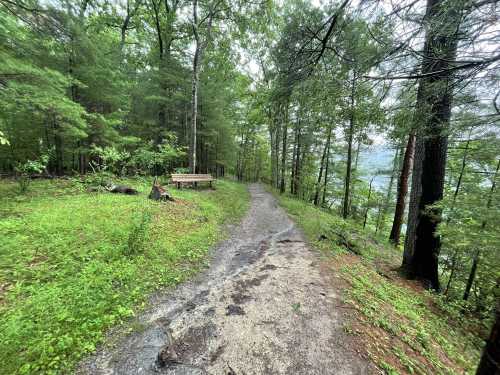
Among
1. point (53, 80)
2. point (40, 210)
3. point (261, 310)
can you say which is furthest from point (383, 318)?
point (53, 80)

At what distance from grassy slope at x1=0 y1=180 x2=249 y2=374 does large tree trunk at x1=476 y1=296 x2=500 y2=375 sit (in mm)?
3148

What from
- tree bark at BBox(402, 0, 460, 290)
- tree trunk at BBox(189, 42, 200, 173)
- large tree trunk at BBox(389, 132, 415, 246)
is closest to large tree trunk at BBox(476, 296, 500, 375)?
tree bark at BBox(402, 0, 460, 290)

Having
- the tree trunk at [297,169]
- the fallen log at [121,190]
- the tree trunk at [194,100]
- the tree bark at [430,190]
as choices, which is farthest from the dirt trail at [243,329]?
the tree trunk at [297,169]

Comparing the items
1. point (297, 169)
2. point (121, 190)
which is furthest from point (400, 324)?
point (297, 169)

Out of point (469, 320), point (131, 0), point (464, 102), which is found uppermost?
point (131, 0)

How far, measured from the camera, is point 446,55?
6.87 feet

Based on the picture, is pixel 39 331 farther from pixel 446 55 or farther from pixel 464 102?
pixel 464 102

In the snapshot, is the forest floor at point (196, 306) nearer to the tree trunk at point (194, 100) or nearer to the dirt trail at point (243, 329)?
the dirt trail at point (243, 329)

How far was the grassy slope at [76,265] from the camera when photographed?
193 cm

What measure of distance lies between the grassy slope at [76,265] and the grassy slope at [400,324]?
277cm

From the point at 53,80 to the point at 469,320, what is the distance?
10698 millimetres

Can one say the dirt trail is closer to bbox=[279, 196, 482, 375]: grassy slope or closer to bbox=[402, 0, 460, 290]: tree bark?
bbox=[279, 196, 482, 375]: grassy slope

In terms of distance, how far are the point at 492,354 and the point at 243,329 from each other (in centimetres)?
197

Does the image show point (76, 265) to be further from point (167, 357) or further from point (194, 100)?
point (194, 100)
